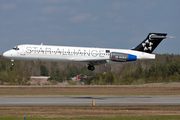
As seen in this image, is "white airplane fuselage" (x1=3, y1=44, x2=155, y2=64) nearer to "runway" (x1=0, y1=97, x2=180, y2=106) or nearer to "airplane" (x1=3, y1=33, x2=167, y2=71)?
"airplane" (x1=3, y1=33, x2=167, y2=71)

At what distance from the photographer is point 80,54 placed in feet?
154

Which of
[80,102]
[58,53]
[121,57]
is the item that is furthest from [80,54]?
[80,102]

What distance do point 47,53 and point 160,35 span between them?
2306cm

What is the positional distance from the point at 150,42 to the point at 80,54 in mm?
15361

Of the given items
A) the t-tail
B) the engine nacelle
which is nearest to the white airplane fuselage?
the engine nacelle

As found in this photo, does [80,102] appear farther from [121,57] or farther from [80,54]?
[121,57]

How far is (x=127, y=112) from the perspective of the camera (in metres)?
25.0

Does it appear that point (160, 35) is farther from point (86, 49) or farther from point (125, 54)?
point (86, 49)

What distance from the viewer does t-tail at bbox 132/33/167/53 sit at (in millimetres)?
52984

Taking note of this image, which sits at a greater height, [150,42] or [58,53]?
[150,42]

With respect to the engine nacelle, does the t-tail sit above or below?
above

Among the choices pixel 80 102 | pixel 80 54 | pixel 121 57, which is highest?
pixel 80 54

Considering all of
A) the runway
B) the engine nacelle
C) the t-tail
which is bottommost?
the runway

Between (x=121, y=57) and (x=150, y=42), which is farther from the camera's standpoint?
(x=150, y=42)
